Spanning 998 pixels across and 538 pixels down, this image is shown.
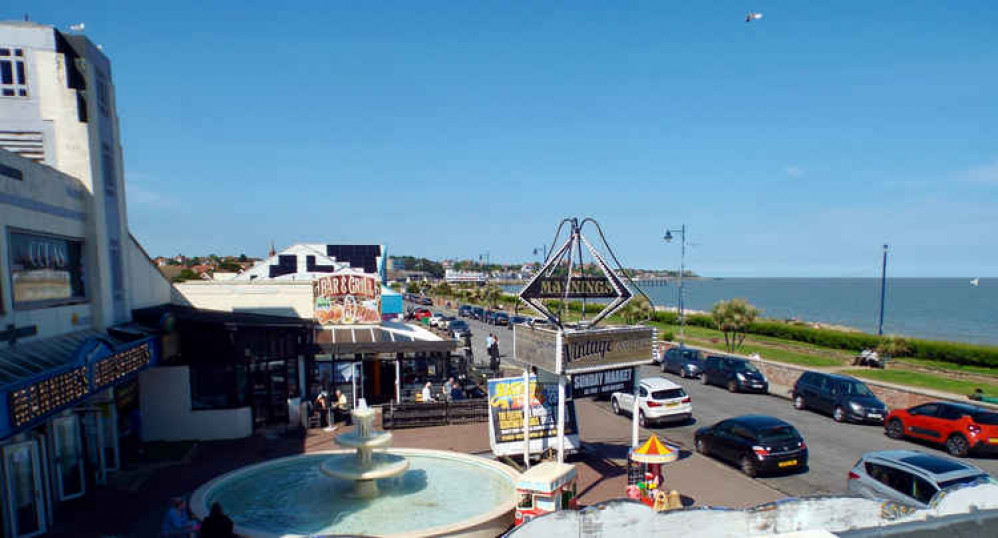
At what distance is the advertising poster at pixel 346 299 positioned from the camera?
23.1m

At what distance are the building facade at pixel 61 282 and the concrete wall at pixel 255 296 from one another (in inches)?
233

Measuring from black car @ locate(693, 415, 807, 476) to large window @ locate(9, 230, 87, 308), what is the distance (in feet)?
54.4

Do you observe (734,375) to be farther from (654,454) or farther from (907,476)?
(654,454)

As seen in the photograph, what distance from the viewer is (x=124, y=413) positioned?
618 inches

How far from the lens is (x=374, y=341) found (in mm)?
21703

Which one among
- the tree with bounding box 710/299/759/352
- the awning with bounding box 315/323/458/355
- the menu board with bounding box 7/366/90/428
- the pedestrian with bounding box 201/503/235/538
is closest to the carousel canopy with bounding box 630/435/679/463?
the pedestrian with bounding box 201/503/235/538

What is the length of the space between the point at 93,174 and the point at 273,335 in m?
7.19

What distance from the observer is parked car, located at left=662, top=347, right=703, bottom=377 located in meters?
29.2

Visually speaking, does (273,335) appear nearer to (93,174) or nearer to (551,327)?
(93,174)

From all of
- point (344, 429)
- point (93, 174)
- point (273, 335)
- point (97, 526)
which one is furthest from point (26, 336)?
point (344, 429)

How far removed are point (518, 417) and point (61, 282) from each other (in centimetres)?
1146

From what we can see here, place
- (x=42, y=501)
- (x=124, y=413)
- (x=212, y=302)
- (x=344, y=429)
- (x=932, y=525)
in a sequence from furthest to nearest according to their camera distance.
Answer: (x=212, y=302) → (x=344, y=429) → (x=124, y=413) → (x=42, y=501) → (x=932, y=525)

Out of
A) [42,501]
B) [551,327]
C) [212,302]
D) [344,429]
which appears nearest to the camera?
[42,501]

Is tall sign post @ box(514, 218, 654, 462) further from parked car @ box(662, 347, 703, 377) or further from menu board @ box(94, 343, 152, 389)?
parked car @ box(662, 347, 703, 377)
